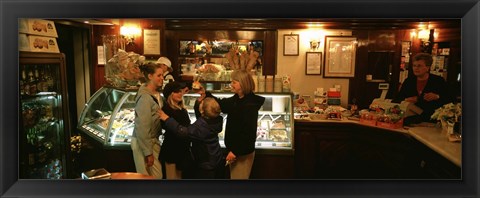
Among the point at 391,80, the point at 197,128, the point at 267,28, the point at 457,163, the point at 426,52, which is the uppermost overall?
the point at 267,28

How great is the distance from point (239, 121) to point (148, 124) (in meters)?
0.77

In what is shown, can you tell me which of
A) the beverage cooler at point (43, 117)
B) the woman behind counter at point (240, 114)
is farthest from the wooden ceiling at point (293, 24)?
the beverage cooler at point (43, 117)

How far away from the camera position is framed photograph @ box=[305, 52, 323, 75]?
11.7 feet

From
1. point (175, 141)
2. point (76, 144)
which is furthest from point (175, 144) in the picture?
point (76, 144)

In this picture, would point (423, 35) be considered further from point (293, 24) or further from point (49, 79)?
point (49, 79)

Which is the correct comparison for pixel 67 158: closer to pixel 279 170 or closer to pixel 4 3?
pixel 4 3

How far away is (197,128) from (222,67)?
2.33 feet

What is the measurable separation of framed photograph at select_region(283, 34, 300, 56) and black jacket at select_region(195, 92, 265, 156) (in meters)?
0.99

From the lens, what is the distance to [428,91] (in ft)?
10.2

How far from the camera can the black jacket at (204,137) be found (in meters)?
2.86

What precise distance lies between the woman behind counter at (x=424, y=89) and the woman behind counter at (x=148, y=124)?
7.55ft

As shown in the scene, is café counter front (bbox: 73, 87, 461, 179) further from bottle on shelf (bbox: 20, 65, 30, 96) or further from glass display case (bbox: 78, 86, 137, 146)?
bottle on shelf (bbox: 20, 65, 30, 96)

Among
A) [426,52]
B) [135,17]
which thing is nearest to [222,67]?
[135,17]

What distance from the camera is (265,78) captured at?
327 cm
